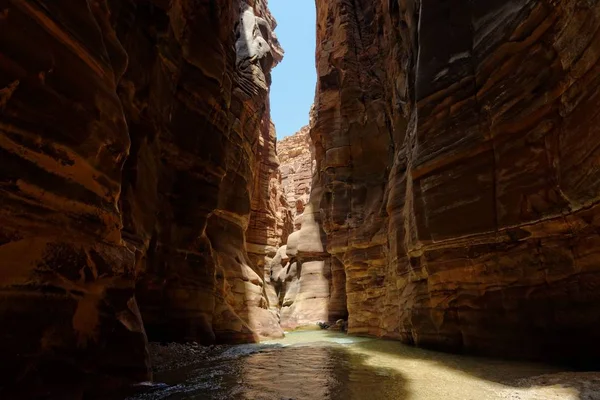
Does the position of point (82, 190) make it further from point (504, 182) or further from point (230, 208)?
point (230, 208)

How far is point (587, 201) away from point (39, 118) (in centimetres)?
689

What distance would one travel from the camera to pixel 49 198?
3537mm

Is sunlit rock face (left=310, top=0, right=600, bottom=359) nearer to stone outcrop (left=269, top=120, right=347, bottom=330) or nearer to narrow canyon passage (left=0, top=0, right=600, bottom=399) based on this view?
narrow canyon passage (left=0, top=0, right=600, bottom=399)

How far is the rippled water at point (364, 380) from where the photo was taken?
4.00 metres

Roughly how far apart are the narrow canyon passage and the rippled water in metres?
0.06

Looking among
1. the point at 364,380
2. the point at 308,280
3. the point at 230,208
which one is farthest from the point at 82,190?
the point at 308,280

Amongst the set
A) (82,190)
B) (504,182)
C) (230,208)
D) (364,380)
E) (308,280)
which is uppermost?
(230,208)

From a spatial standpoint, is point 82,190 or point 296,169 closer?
point 82,190

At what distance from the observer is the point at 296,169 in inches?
1983

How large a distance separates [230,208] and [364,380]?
458 inches

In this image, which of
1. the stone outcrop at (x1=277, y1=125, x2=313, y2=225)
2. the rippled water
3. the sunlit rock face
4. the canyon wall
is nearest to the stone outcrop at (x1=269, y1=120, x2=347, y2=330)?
the stone outcrop at (x1=277, y1=125, x2=313, y2=225)

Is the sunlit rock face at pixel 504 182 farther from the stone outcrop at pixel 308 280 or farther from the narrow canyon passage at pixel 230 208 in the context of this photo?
the stone outcrop at pixel 308 280

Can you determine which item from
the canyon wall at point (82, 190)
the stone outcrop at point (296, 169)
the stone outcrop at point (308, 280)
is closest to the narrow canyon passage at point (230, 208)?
the canyon wall at point (82, 190)

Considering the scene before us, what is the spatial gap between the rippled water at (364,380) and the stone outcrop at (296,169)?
30.7 m
